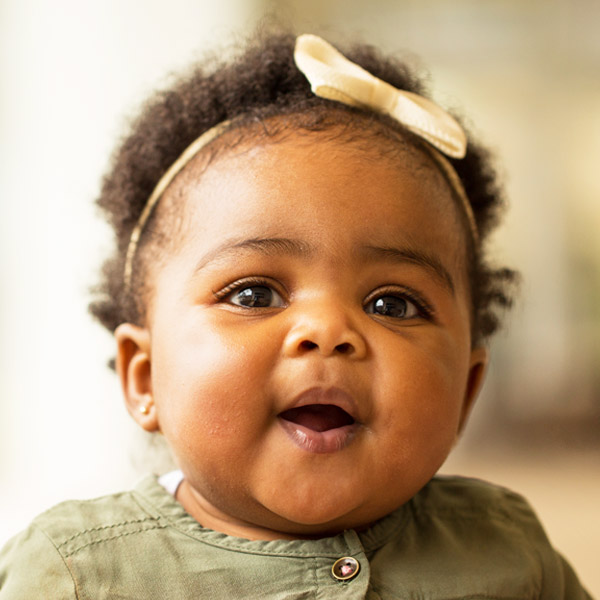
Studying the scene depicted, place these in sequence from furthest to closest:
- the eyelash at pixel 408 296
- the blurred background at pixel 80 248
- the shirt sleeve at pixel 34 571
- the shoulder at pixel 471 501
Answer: the blurred background at pixel 80 248
the shoulder at pixel 471 501
the eyelash at pixel 408 296
the shirt sleeve at pixel 34 571

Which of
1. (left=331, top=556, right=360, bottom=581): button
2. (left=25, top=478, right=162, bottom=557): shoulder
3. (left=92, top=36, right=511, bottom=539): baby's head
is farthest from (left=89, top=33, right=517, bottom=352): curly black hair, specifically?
(left=331, top=556, right=360, bottom=581): button

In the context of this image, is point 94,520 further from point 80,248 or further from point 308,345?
point 80,248

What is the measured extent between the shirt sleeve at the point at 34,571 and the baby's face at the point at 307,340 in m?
0.15

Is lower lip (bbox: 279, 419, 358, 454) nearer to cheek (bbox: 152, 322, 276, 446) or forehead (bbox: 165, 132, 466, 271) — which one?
cheek (bbox: 152, 322, 276, 446)

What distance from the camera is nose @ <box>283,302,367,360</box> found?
0.69 metres

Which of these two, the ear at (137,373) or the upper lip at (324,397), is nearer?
the upper lip at (324,397)

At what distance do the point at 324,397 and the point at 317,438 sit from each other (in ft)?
0.13

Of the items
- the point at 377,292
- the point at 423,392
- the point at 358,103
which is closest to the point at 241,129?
the point at 358,103

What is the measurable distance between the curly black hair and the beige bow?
1cm

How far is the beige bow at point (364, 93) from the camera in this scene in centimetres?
84

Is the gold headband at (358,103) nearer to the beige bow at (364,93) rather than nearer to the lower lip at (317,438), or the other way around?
the beige bow at (364,93)

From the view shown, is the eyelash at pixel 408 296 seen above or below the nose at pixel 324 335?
above

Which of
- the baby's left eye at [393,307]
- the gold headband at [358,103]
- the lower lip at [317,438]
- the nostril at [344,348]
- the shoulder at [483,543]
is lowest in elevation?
the shoulder at [483,543]

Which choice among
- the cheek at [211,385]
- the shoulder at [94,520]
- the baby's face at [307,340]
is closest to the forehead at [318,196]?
the baby's face at [307,340]
